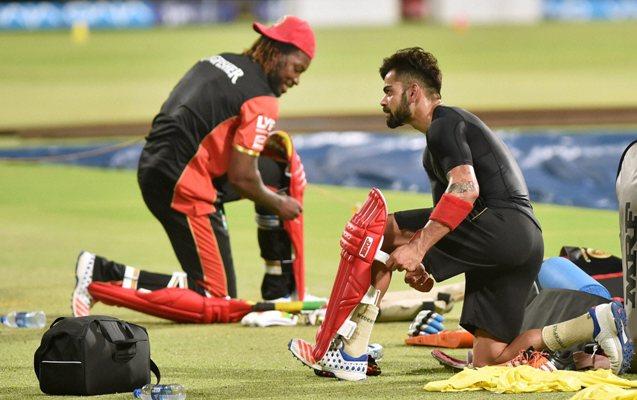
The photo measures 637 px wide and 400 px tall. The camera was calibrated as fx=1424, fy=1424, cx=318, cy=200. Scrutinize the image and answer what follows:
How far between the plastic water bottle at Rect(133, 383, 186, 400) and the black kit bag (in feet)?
0.50

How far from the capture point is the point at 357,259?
6008 millimetres

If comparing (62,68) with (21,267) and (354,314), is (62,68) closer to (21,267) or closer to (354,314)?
(21,267)

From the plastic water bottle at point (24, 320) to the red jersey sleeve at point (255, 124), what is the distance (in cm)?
140

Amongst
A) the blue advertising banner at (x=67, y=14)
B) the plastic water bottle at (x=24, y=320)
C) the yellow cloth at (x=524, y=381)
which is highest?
the yellow cloth at (x=524, y=381)

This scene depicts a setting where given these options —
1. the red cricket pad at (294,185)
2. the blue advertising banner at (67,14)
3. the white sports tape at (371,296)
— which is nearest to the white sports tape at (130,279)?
the red cricket pad at (294,185)

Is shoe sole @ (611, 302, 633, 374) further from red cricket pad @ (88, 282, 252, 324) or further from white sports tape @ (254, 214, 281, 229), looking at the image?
white sports tape @ (254, 214, 281, 229)

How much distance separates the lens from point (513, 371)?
229 inches

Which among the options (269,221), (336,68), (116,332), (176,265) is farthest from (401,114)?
(336,68)

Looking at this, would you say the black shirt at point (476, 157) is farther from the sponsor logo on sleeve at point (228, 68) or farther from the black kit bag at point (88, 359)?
the sponsor logo on sleeve at point (228, 68)

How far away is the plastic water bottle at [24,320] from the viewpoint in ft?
24.8

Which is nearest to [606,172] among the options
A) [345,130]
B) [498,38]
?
[345,130]

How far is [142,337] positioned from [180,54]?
26.7m

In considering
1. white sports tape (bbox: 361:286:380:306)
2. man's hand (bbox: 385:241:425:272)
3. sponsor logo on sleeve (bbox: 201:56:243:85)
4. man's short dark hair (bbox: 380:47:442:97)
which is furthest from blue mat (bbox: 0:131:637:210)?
man's hand (bbox: 385:241:425:272)

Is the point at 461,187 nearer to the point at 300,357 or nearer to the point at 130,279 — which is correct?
the point at 300,357
